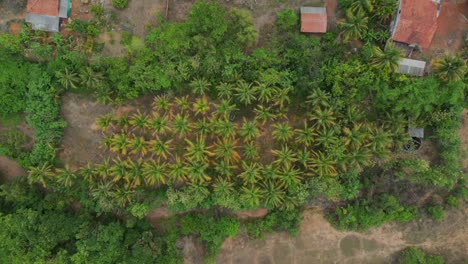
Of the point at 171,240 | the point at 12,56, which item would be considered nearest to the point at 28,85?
the point at 12,56

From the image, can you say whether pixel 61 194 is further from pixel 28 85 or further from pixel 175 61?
pixel 175 61

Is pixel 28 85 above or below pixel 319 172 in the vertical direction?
above

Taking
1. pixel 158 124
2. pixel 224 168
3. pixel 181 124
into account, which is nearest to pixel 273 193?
pixel 224 168

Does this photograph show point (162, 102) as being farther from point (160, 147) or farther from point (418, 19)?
point (418, 19)

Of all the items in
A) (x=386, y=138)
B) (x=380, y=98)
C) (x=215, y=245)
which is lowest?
(x=215, y=245)

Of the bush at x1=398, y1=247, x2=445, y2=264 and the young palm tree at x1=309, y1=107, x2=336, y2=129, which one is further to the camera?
the bush at x1=398, y1=247, x2=445, y2=264

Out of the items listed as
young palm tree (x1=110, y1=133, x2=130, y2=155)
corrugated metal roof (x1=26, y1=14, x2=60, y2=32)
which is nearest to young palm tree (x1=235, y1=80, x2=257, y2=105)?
young palm tree (x1=110, y1=133, x2=130, y2=155)

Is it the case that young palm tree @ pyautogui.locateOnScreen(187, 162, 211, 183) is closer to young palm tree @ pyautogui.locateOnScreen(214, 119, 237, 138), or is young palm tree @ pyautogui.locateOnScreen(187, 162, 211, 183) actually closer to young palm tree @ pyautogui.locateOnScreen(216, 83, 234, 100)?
young palm tree @ pyautogui.locateOnScreen(214, 119, 237, 138)
